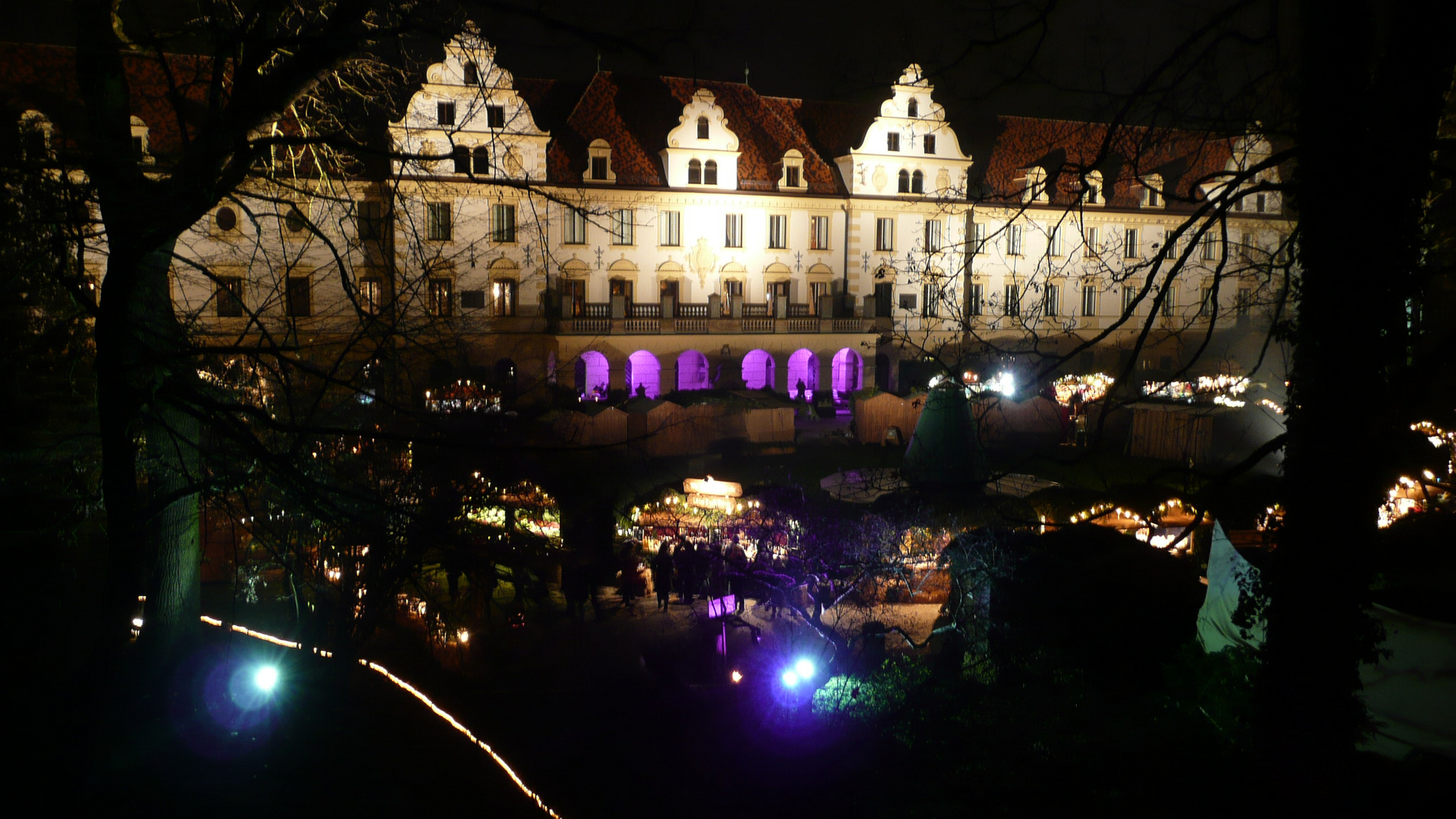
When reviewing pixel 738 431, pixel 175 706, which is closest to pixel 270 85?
pixel 175 706

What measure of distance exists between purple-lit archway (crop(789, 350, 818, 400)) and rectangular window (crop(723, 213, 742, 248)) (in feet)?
17.8

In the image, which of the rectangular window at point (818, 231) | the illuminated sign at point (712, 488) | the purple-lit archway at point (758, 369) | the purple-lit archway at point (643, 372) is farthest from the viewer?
the rectangular window at point (818, 231)

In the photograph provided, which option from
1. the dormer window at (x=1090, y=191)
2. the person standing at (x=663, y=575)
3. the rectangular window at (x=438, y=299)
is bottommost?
the person standing at (x=663, y=575)

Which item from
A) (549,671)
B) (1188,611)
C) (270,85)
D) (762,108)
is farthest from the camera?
(762,108)

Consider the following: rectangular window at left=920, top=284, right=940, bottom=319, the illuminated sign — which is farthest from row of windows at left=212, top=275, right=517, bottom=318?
the illuminated sign

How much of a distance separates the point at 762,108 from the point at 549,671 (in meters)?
34.6

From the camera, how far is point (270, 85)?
5102mm

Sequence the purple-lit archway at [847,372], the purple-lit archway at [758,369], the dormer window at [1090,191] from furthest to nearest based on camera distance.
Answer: the purple-lit archway at [847,372] → the purple-lit archway at [758,369] → the dormer window at [1090,191]

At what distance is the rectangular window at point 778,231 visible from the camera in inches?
1565

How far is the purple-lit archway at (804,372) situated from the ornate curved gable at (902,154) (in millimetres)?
7576

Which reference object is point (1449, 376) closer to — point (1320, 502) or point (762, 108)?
point (1320, 502)

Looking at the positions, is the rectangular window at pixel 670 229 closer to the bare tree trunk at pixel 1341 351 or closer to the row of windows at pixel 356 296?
the row of windows at pixel 356 296

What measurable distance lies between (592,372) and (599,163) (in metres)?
8.64

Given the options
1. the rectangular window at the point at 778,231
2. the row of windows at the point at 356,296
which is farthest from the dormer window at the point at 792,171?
the row of windows at the point at 356,296
